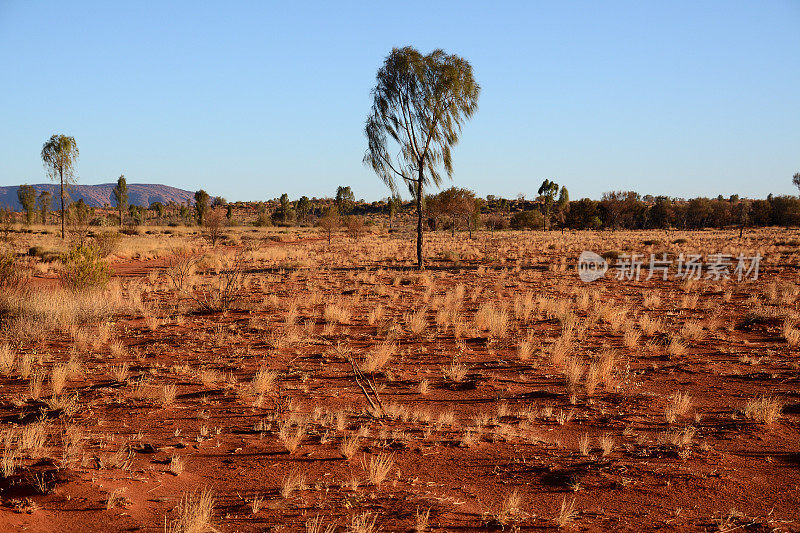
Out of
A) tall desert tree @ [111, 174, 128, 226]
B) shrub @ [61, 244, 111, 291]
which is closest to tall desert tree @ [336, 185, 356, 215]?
tall desert tree @ [111, 174, 128, 226]

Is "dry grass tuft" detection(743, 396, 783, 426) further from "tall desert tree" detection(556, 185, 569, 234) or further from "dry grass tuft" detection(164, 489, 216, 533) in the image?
"tall desert tree" detection(556, 185, 569, 234)

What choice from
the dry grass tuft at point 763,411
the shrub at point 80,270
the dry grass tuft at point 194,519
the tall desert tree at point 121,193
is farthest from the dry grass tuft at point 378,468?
the tall desert tree at point 121,193

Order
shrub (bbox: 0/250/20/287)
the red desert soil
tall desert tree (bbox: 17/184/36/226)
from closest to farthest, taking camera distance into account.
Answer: the red desert soil, shrub (bbox: 0/250/20/287), tall desert tree (bbox: 17/184/36/226)

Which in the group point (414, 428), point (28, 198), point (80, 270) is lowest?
point (414, 428)

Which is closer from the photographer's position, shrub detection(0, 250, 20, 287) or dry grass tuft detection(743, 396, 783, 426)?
dry grass tuft detection(743, 396, 783, 426)

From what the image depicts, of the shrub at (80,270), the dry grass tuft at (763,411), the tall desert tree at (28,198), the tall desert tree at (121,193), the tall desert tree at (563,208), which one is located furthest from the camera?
the tall desert tree at (563,208)

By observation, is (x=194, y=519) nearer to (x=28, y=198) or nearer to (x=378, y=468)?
(x=378, y=468)

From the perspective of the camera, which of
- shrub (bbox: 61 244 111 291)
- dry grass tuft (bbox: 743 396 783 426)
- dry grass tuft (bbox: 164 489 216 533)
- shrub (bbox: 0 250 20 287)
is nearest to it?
dry grass tuft (bbox: 164 489 216 533)

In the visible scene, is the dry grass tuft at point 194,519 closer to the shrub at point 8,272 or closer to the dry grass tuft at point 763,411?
the dry grass tuft at point 763,411

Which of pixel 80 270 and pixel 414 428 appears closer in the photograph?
pixel 414 428

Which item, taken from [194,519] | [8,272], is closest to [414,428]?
[194,519]

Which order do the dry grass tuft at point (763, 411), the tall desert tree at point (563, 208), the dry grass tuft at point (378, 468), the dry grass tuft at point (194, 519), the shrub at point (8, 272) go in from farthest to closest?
the tall desert tree at point (563, 208), the shrub at point (8, 272), the dry grass tuft at point (763, 411), the dry grass tuft at point (378, 468), the dry grass tuft at point (194, 519)

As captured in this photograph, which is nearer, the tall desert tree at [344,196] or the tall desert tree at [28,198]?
the tall desert tree at [28,198]

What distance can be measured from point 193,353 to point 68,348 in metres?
2.38
